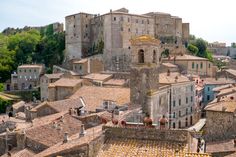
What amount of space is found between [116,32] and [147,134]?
2482 inches

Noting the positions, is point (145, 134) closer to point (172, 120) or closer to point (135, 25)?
point (172, 120)

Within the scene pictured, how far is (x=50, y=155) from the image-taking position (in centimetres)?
1902

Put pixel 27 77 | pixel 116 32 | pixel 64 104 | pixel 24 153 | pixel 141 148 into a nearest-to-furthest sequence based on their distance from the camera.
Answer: pixel 141 148 < pixel 24 153 < pixel 64 104 < pixel 116 32 < pixel 27 77

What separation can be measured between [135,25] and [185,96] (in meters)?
34.1

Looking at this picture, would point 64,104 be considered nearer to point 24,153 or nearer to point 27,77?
point 24,153

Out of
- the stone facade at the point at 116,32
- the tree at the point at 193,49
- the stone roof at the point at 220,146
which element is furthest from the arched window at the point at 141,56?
the tree at the point at 193,49

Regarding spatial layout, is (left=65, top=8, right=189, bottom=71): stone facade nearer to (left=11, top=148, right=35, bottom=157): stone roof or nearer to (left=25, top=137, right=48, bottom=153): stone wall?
(left=25, top=137, right=48, bottom=153): stone wall

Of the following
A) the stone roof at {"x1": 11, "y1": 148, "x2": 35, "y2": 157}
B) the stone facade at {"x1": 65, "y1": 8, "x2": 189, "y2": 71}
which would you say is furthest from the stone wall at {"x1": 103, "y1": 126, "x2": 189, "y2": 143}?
the stone facade at {"x1": 65, "y1": 8, "x2": 189, "y2": 71}

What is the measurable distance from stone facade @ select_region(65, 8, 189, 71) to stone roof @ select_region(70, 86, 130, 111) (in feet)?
101

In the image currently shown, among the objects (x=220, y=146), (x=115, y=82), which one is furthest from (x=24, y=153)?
(x=115, y=82)

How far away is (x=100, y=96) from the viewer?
43.0 meters

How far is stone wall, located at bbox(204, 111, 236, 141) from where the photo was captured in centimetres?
3403

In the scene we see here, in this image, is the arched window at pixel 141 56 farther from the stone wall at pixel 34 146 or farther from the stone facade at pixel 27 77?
the stone facade at pixel 27 77

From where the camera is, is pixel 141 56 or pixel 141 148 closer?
pixel 141 148
